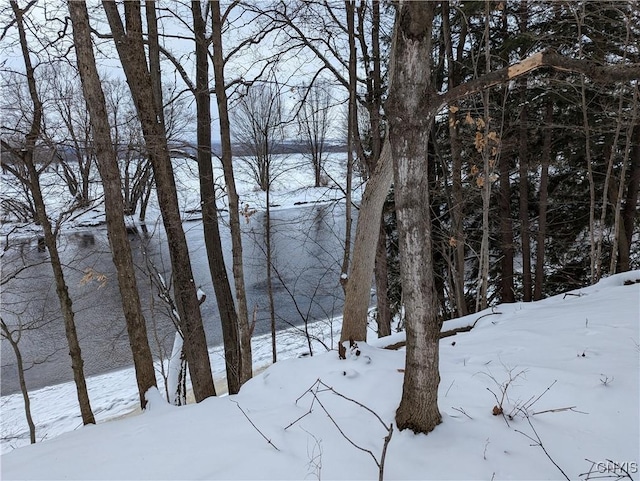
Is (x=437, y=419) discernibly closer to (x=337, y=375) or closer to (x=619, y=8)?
(x=337, y=375)

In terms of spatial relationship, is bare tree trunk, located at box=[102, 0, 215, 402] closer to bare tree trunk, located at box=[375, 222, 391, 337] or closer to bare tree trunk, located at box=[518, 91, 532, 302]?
bare tree trunk, located at box=[375, 222, 391, 337]

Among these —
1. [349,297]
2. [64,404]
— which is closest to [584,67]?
[349,297]

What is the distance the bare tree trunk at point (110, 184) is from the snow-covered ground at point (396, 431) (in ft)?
3.14

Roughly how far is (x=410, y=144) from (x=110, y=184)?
380cm

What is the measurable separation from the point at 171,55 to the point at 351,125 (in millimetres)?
3575

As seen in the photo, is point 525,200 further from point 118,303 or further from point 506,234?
point 118,303

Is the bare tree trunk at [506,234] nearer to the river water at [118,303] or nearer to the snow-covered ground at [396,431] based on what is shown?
the river water at [118,303]

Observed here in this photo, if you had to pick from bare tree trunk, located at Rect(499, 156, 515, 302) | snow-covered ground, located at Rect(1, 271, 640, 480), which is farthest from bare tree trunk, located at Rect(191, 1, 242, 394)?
bare tree trunk, located at Rect(499, 156, 515, 302)

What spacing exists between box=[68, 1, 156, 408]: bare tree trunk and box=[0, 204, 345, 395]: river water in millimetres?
1642

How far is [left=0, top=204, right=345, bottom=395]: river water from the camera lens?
9812 millimetres

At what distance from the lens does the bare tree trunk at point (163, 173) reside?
4.91m

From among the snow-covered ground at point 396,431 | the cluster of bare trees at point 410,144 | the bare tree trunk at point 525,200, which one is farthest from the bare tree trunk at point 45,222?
the bare tree trunk at point 525,200

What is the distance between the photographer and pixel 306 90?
7.50 metres

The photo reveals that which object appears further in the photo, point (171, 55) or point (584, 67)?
point (171, 55)
